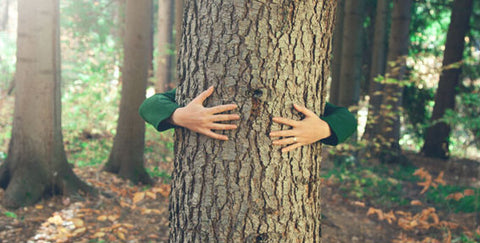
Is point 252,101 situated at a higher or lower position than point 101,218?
higher

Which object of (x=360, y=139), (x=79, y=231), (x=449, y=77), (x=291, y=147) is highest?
(x=449, y=77)

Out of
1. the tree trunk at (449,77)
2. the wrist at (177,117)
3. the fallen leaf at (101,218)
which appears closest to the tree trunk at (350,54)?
the tree trunk at (449,77)

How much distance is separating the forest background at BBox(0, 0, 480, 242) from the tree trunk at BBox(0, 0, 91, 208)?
11.7 inches

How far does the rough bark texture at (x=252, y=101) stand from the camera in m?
2.04

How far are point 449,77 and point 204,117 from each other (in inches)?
504

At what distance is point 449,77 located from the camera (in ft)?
41.1

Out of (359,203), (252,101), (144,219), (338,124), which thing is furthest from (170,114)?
(359,203)

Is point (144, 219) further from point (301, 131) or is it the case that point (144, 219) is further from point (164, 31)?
point (164, 31)

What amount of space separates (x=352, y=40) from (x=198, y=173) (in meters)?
8.64

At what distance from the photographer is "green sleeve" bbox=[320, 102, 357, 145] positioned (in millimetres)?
2297

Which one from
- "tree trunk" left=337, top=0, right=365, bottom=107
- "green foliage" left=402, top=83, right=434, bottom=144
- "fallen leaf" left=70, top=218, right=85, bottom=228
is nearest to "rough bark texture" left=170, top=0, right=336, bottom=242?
"fallen leaf" left=70, top=218, right=85, bottom=228

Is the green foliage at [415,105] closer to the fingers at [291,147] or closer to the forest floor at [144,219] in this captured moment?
the forest floor at [144,219]

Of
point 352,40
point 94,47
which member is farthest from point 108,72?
point 352,40

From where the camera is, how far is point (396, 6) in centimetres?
1037
